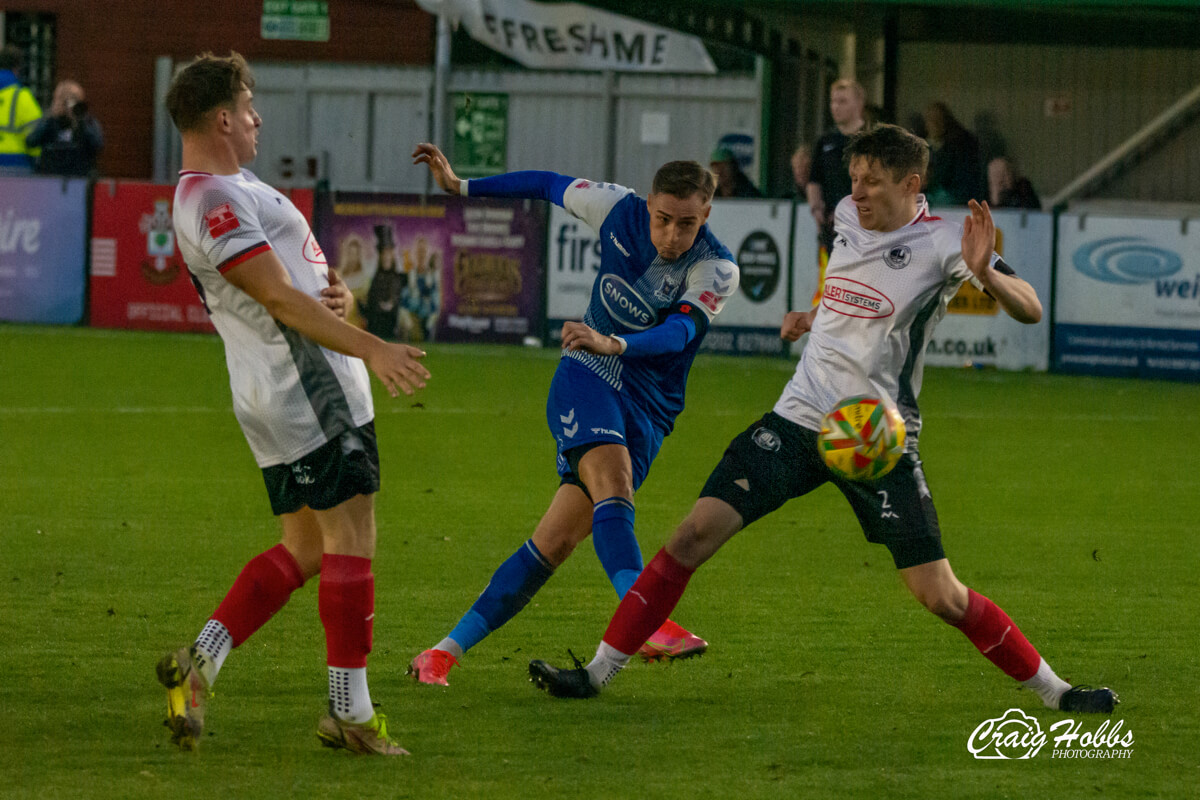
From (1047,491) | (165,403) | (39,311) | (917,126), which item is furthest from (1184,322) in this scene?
(39,311)

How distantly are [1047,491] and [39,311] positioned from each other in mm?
12310

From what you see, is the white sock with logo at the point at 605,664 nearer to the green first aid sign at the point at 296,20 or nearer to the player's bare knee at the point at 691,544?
the player's bare knee at the point at 691,544

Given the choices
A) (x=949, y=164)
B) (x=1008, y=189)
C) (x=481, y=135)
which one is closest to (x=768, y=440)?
(x=949, y=164)

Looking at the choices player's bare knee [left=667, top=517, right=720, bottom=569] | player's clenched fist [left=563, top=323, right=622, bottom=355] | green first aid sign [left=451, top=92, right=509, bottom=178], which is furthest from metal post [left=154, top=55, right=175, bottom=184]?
player's bare knee [left=667, top=517, right=720, bottom=569]

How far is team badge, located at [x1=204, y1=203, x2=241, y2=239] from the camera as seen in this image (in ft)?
15.3

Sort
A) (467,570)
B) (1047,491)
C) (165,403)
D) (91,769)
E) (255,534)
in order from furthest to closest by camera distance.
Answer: (165,403) → (1047,491) → (255,534) → (467,570) → (91,769)

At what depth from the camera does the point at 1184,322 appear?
630 inches

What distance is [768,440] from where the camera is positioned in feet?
17.6

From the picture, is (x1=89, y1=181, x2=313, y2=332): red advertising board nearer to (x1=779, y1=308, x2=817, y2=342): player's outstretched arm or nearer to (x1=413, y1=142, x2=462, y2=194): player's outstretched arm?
(x1=413, y1=142, x2=462, y2=194): player's outstretched arm

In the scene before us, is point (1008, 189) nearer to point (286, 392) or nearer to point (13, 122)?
point (13, 122)

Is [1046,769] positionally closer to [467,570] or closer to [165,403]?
[467,570]

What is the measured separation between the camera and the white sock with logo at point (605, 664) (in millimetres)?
5559

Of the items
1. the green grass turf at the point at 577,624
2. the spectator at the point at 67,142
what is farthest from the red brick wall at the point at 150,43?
the green grass turf at the point at 577,624

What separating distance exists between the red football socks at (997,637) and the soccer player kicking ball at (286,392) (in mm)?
1725
